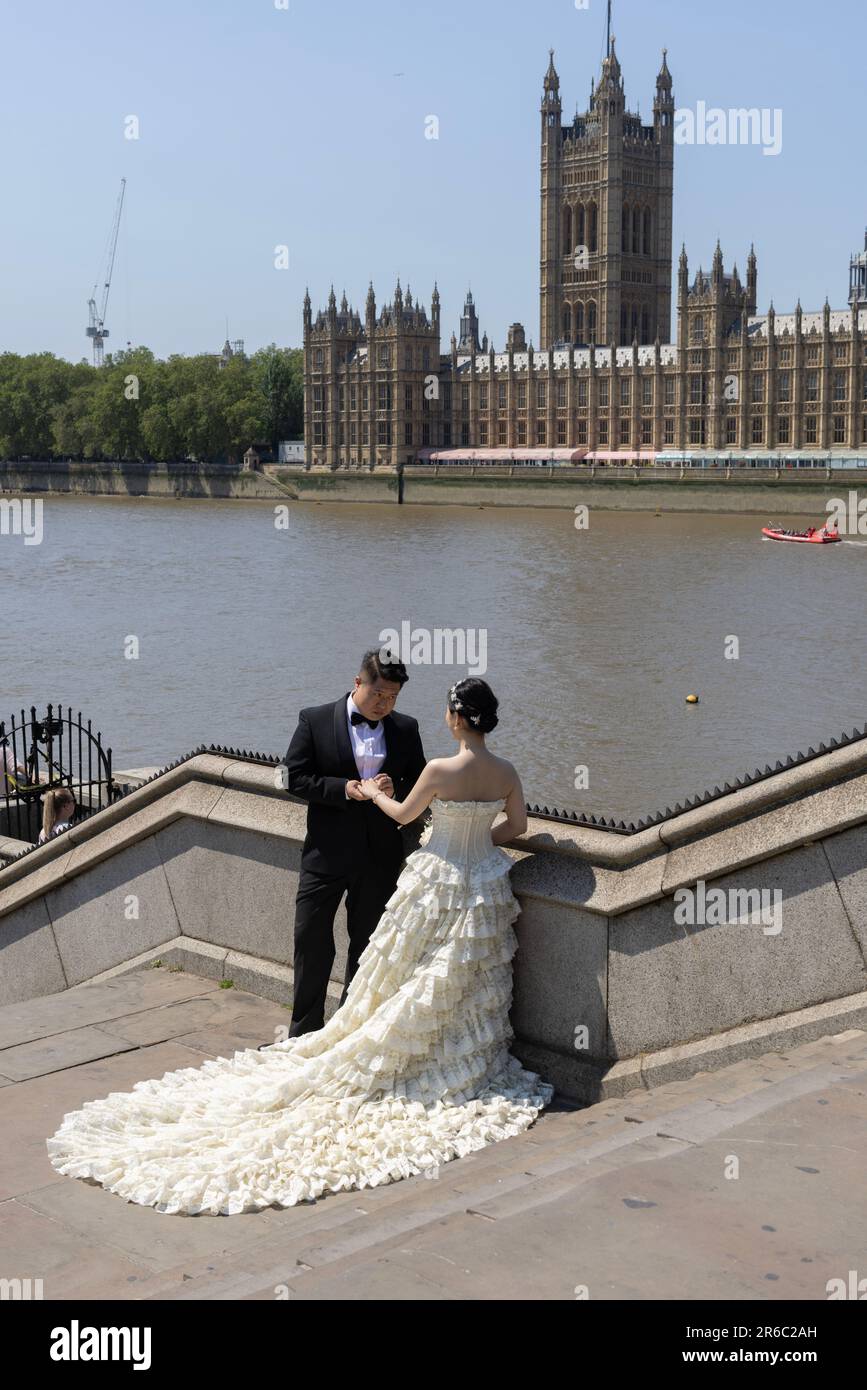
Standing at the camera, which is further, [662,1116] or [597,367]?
[597,367]

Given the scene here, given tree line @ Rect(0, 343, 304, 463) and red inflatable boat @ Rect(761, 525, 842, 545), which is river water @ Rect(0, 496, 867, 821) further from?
tree line @ Rect(0, 343, 304, 463)

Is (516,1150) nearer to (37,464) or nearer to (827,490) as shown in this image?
(827,490)

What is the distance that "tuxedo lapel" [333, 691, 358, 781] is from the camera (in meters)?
5.29

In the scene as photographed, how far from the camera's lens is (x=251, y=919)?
20.9 feet

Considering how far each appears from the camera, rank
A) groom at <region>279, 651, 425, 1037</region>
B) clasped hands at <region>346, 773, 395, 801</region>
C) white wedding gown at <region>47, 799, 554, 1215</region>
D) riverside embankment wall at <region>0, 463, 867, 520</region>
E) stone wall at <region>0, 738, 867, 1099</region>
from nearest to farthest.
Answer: white wedding gown at <region>47, 799, 554, 1215</region>
stone wall at <region>0, 738, 867, 1099</region>
clasped hands at <region>346, 773, 395, 801</region>
groom at <region>279, 651, 425, 1037</region>
riverside embankment wall at <region>0, 463, 867, 520</region>

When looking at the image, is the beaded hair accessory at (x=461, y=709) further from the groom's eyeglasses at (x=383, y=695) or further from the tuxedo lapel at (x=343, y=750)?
the tuxedo lapel at (x=343, y=750)

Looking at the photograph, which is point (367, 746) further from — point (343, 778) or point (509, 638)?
point (509, 638)

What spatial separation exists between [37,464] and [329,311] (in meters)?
24.7

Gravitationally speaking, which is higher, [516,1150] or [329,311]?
[329,311]

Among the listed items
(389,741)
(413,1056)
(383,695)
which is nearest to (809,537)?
(389,741)

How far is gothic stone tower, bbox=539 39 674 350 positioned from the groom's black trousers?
107 meters

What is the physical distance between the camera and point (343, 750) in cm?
529

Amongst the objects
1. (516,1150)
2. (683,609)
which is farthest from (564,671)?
(516,1150)

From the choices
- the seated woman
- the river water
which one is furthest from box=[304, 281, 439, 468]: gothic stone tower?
the seated woman
